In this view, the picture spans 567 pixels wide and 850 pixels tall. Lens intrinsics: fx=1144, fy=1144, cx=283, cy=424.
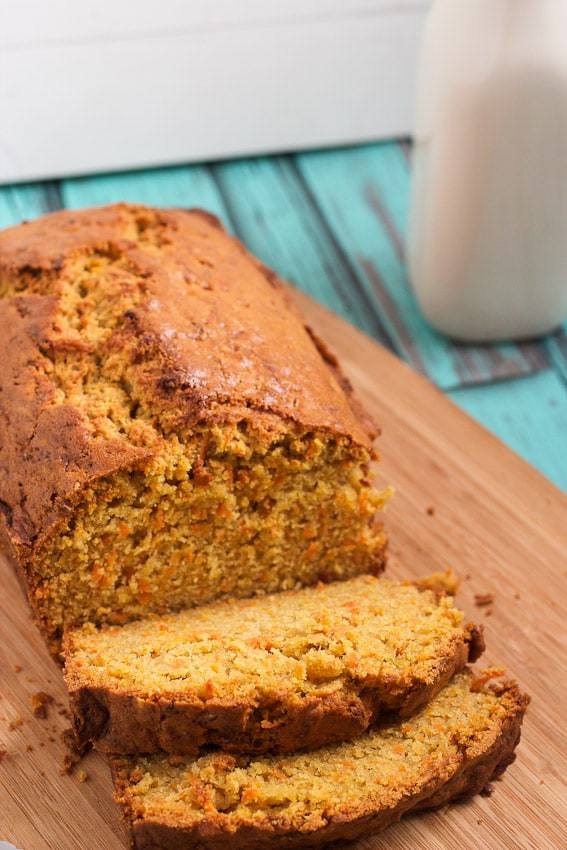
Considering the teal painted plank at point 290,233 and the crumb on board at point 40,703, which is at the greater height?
the teal painted plank at point 290,233

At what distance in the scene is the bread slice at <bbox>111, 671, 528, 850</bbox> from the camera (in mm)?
3002

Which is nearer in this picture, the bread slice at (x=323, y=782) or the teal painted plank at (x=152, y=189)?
the bread slice at (x=323, y=782)

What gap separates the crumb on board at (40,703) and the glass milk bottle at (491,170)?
256cm

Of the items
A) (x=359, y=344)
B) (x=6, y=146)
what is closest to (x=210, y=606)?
(x=359, y=344)

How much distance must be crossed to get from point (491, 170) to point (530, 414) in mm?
1078

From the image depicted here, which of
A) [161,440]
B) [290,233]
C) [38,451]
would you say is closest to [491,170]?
[290,233]

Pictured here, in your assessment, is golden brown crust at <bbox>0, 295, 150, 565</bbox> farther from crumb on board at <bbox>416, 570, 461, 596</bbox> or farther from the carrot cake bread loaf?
crumb on board at <bbox>416, 570, 461, 596</bbox>

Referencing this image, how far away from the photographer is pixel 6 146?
5785 mm

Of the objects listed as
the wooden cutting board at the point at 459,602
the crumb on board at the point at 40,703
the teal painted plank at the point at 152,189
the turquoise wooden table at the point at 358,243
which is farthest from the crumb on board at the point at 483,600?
the teal painted plank at the point at 152,189

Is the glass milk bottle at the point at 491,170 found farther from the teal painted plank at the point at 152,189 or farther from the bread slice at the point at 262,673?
the bread slice at the point at 262,673

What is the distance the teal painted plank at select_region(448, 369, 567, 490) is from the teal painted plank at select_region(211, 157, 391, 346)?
0.56m

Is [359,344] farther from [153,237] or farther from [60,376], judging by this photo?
[60,376]

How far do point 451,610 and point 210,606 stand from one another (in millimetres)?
786

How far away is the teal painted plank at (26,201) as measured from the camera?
19.0ft
